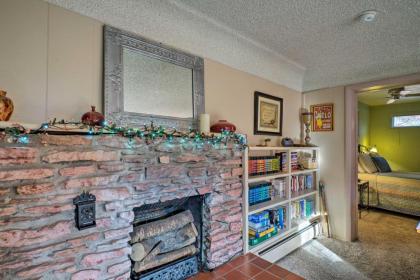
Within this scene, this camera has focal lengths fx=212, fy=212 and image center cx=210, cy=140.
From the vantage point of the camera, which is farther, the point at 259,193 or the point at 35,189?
the point at 259,193

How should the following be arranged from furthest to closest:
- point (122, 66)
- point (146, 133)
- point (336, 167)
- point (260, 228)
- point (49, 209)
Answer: point (336, 167)
point (260, 228)
point (122, 66)
point (146, 133)
point (49, 209)

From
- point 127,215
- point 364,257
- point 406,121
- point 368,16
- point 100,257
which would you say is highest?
point 368,16

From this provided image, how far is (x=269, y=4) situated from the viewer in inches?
64.7

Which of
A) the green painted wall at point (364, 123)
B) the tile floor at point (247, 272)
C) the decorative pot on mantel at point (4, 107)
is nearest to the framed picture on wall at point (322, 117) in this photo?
the tile floor at point (247, 272)

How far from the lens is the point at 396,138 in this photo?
597 centimetres

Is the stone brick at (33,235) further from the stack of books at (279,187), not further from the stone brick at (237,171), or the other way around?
the stack of books at (279,187)

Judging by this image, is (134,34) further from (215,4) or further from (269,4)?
(269,4)

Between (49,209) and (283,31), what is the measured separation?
→ 2.29m

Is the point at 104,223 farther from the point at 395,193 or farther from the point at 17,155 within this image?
the point at 395,193

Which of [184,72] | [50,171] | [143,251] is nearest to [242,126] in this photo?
[184,72]

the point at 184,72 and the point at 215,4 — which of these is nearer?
the point at 215,4

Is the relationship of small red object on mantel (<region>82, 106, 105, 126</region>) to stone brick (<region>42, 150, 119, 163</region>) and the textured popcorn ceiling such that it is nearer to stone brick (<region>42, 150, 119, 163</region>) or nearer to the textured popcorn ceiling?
stone brick (<region>42, 150, 119, 163</region>)

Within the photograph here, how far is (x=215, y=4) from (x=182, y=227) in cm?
184

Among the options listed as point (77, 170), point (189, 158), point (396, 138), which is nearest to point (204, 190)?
point (189, 158)
